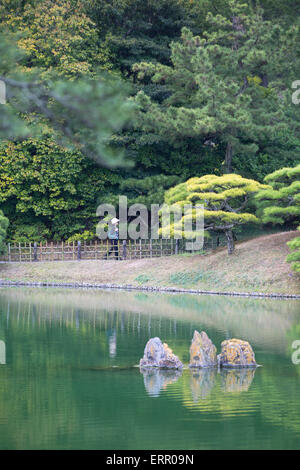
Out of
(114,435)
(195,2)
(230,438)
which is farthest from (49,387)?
(195,2)

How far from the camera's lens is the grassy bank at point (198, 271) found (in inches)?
953

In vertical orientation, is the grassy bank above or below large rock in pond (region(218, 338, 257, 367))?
above

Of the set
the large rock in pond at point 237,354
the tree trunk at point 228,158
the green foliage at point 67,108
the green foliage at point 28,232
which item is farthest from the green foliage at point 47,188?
the green foliage at point 67,108

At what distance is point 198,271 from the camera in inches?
1030

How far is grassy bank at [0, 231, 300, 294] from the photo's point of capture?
79.5ft

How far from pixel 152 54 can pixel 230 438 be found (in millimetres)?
26687

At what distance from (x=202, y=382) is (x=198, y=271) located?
14854 mm

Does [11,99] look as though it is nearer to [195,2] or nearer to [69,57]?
Answer: [69,57]

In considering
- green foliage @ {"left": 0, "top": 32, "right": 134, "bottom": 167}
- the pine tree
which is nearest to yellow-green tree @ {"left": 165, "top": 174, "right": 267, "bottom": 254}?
the pine tree

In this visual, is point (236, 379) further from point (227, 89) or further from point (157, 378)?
point (227, 89)

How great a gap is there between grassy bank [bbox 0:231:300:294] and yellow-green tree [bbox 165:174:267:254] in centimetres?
92

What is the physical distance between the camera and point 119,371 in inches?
481

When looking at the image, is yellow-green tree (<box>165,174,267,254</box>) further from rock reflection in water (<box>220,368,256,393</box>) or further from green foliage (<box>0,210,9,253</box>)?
rock reflection in water (<box>220,368,256,393</box>)

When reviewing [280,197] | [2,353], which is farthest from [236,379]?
[280,197]
